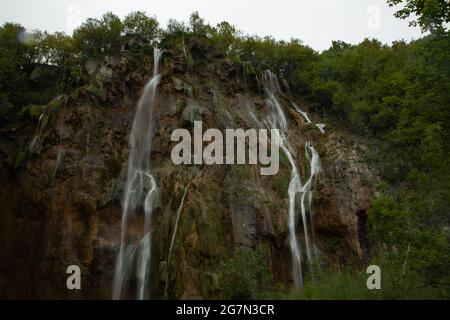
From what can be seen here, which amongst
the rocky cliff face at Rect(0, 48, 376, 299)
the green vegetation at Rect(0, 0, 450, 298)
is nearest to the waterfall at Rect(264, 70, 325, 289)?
the rocky cliff face at Rect(0, 48, 376, 299)

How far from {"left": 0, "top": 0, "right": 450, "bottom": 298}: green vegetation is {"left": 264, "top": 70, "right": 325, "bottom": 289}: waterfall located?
150 cm

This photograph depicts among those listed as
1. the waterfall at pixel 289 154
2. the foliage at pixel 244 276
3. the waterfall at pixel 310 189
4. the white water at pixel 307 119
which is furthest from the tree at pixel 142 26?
the foliage at pixel 244 276

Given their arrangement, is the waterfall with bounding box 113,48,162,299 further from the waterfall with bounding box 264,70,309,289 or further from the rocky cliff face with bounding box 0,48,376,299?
A: the waterfall with bounding box 264,70,309,289

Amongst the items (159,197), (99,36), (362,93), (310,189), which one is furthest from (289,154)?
(99,36)

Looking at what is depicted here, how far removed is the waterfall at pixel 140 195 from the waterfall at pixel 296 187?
20.0 feet

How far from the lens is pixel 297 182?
22.1m

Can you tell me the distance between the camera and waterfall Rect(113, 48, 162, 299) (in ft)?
60.2

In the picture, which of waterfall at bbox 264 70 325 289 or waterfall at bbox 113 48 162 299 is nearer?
waterfall at bbox 113 48 162 299

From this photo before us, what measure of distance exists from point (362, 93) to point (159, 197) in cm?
1915

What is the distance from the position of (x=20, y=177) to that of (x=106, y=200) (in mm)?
4979

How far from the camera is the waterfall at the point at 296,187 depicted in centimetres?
1916

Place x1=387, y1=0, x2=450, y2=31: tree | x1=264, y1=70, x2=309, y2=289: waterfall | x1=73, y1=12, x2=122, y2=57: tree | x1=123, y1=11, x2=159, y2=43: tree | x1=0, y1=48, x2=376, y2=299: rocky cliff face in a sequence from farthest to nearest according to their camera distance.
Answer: x1=123, y1=11, x2=159, y2=43: tree → x1=73, y1=12, x2=122, y2=57: tree → x1=264, y1=70, x2=309, y2=289: waterfall → x1=0, y1=48, x2=376, y2=299: rocky cliff face → x1=387, y1=0, x2=450, y2=31: tree
